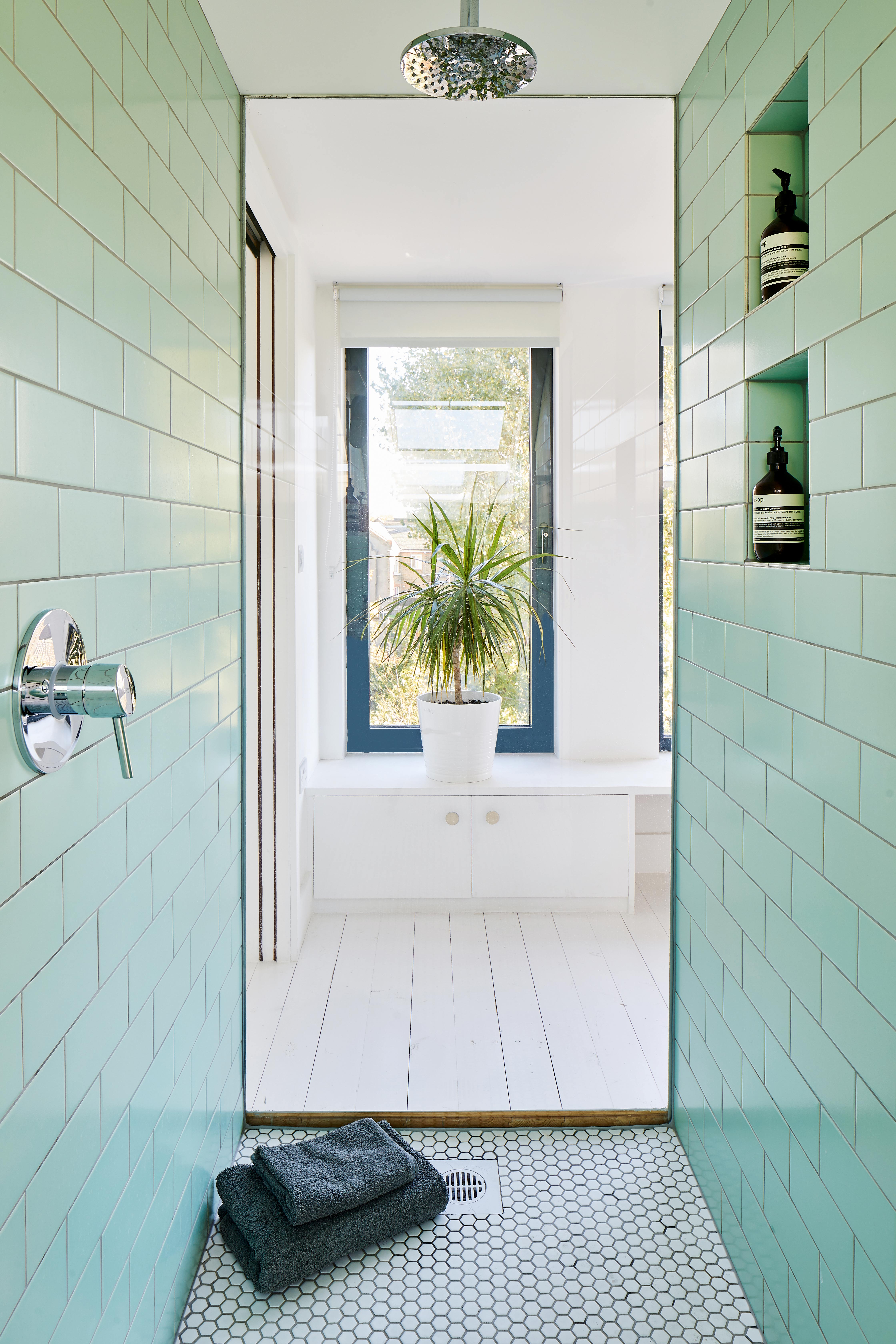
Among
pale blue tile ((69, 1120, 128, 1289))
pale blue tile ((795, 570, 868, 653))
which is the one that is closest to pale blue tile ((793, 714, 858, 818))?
pale blue tile ((795, 570, 868, 653))

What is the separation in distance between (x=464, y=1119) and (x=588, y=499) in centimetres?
153

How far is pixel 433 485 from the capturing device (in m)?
2.59

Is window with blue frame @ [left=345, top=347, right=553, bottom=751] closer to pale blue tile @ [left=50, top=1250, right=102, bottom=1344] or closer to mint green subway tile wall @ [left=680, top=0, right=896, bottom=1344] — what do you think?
mint green subway tile wall @ [left=680, top=0, right=896, bottom=1344]

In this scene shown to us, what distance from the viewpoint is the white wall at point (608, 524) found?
2283 millimetres

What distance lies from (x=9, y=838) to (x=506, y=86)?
1390 mm

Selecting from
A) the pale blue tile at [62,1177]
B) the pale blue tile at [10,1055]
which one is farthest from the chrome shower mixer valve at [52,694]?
the pale blue tile at [62,1177]

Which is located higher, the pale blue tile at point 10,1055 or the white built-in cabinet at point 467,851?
the pale blue tile at point 10,1055

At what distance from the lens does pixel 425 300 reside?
2426 mm

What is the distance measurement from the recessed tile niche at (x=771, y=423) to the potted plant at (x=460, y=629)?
0.95 meters

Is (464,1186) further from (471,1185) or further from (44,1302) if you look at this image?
(44,1302)

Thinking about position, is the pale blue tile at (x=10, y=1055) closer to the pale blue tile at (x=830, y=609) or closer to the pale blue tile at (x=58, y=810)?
the pale blue tile at (x=58, y=810)

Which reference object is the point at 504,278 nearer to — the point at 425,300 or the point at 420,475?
the point at 425,300

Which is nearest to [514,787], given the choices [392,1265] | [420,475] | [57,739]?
[420,475]

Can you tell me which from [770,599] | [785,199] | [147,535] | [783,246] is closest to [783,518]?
[770,599]
